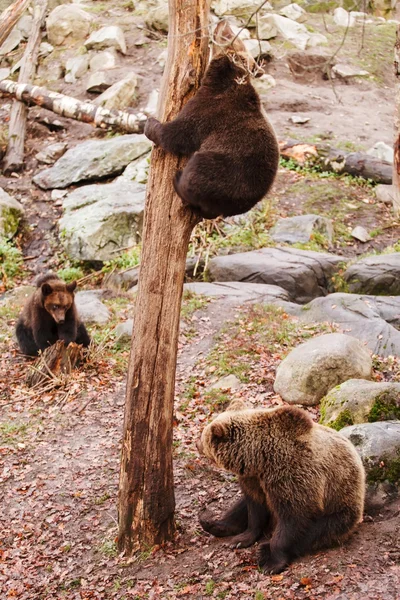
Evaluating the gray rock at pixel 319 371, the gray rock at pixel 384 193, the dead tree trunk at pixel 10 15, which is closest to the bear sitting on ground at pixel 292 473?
the gray rock at pixel 319 371

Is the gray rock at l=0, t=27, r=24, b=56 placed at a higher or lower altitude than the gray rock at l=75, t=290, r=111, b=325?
higher

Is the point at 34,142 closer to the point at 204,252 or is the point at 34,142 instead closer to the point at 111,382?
the point at 204,252

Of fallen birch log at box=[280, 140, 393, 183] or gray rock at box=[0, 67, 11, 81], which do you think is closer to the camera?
fallen birch log at box=[280, 140, 393, 183]

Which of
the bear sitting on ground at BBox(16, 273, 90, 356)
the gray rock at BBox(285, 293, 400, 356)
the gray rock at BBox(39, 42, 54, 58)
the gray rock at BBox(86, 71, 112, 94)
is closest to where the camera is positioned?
the gray rock at BBox(285, 293, 400, 356)

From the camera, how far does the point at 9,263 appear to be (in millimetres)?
15602

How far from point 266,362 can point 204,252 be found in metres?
5.26

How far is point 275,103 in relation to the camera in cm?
2202

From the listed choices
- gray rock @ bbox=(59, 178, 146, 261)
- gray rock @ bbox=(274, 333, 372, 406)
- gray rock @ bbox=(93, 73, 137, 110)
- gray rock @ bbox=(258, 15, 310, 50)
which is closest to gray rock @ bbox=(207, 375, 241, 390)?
gray rock @ bbox=(274, 333, 372, 406)

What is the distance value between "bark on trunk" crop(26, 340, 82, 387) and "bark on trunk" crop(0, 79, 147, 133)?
9.67 metres

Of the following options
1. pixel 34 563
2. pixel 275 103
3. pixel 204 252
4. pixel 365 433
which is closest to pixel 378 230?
pixel 204 252

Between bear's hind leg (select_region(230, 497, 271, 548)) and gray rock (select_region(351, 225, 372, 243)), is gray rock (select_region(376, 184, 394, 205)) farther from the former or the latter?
bear's hind leg (select_region(230, 497, 271, 548))

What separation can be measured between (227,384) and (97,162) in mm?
10719

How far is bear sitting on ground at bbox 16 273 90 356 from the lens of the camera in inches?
398

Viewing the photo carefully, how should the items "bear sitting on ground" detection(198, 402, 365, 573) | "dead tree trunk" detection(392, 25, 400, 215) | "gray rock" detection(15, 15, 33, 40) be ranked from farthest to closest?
"gray rock" detection(15, 15, 33, 40)
"dead tree trunk" detection(392, 25, 400, 215)
"bear sitting on ground" detection(198, 402, 365, 573)
